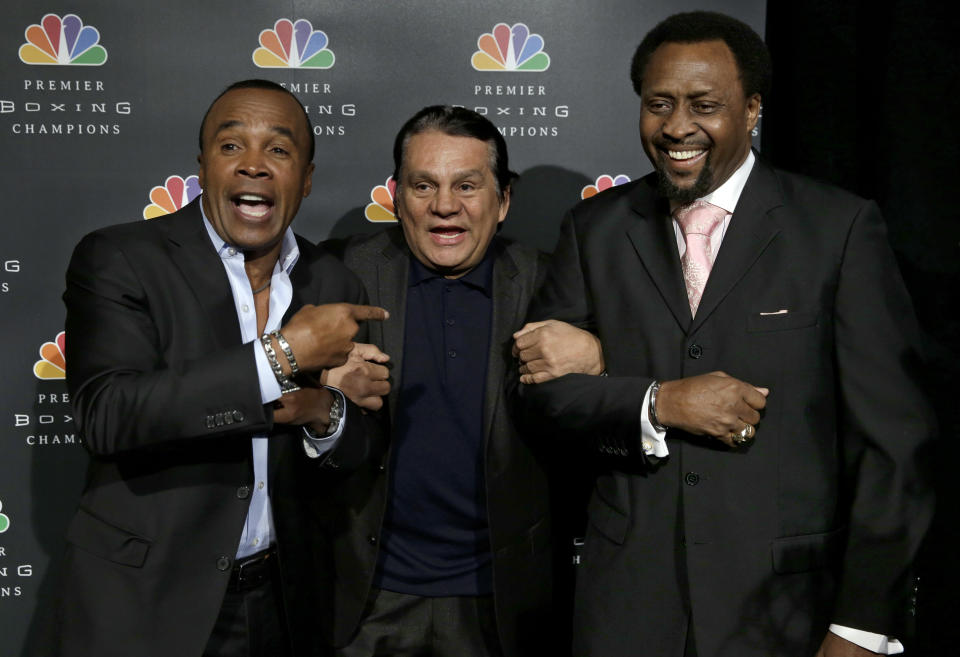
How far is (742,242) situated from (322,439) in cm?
105

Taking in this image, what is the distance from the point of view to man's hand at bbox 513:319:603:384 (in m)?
2.25

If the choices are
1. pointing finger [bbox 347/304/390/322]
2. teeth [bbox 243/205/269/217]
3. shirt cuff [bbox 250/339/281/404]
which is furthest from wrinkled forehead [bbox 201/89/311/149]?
shirt cuff [bbox 250/339/281/404]

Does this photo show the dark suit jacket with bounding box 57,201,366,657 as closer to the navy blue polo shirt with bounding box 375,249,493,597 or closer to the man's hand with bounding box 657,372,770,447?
the navy blue polo shirt with bounding box 375,249,493,597

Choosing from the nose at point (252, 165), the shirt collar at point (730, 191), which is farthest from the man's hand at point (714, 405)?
the nose at point (252, 165)

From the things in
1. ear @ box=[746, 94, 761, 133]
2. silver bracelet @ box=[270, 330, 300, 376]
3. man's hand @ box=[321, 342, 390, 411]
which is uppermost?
ear @ box=[746, 94, 761, 133]

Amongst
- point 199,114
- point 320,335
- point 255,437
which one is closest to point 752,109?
point 320,335

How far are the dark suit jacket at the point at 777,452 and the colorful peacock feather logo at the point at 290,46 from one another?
1666 mm

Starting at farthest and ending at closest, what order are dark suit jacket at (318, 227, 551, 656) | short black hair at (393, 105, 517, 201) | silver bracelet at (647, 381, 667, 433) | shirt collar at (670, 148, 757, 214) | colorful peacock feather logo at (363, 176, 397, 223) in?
colorful peacock feather logo at (363, 176, 397, 223)
short black hair at (393, 105, 517, 201)
dark suit jacket at (318, 227, 551, 656)
shirt collar at (670, 148, 757, 214)
silver bracelet at (647, 381, 667, 433)

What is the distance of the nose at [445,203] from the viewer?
8.77 ft

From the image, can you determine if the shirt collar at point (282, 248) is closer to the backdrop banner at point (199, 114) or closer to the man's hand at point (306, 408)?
the man's hand at point (306, 408)

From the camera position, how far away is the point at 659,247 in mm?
2246

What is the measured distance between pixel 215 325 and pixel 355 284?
49 cm

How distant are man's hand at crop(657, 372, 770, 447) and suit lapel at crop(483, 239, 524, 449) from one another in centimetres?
63

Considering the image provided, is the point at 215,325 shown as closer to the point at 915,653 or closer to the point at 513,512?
the point at 513,512
